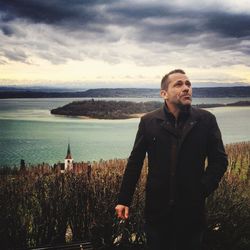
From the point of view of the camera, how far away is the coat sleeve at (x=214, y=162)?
252 centimetres

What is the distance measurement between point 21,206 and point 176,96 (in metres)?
2.20

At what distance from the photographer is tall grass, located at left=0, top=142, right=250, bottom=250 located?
4059 mm

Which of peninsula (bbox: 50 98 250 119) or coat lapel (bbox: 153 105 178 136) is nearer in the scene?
coat lapel (bbox: 153 105 178 136)

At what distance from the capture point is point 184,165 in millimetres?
2527

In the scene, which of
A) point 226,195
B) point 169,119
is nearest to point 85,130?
point 226,195

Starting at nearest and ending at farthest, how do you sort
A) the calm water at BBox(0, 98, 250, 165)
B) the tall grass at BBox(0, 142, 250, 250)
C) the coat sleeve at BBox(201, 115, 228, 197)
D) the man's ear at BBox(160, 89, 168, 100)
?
the coat sleeve at BBox(201, 115, 228, 197), the man's ear at BBox(160, 89, 168, 100), the tall grass at BBox(0, 142, 250, 250), the calm water at BBox(0, 98, 250, 165)

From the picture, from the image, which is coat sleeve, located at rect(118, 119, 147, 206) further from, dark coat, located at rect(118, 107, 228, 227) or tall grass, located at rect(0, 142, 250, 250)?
tall grass, located at rect(0, 142, 250, 250)

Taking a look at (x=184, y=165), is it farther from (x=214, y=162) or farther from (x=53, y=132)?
(x=53, y=132)

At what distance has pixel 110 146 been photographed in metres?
19.2

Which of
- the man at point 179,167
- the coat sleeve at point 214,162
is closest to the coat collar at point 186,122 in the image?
the man at point 179,167

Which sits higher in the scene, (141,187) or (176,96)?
(176,96)

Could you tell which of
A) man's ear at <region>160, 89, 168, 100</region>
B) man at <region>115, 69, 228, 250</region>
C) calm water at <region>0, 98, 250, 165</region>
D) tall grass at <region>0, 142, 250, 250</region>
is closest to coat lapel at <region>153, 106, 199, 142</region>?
man at <region>115, 69, 228, 250</region>

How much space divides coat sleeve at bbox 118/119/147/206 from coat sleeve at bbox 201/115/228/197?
420 mm

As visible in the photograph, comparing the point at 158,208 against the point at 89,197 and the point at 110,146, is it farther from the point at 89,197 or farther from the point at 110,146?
the point at 110,146
